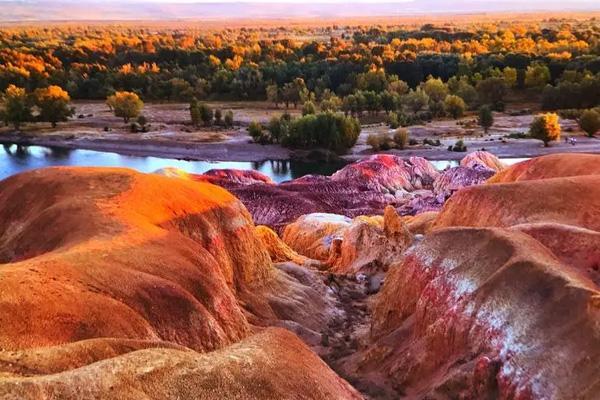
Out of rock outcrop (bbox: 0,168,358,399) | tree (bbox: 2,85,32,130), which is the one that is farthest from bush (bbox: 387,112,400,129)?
rock outcrop (bbox: 0,168,358,399)

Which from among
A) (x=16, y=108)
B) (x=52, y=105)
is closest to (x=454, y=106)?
(x=52, y=105)

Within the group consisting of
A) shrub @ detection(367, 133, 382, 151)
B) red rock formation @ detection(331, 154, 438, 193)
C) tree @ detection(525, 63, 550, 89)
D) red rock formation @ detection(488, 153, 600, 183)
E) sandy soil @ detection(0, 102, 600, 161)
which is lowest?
sandy soil @ detection(0, 102, 600, 161)

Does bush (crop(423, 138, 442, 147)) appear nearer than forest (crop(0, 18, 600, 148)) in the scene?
Yes

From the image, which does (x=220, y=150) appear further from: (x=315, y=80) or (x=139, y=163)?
(x=315, y=80)

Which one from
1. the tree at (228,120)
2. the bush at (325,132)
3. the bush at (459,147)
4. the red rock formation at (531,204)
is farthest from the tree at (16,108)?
the red rock formation at (531,204)

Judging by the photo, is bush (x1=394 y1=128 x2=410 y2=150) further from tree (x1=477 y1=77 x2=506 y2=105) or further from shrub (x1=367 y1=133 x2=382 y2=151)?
tree (x1=477 y1=77 x2=506 y2=105)

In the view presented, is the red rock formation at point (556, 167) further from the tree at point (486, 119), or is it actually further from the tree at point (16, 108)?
the tree at point (16, 108)
